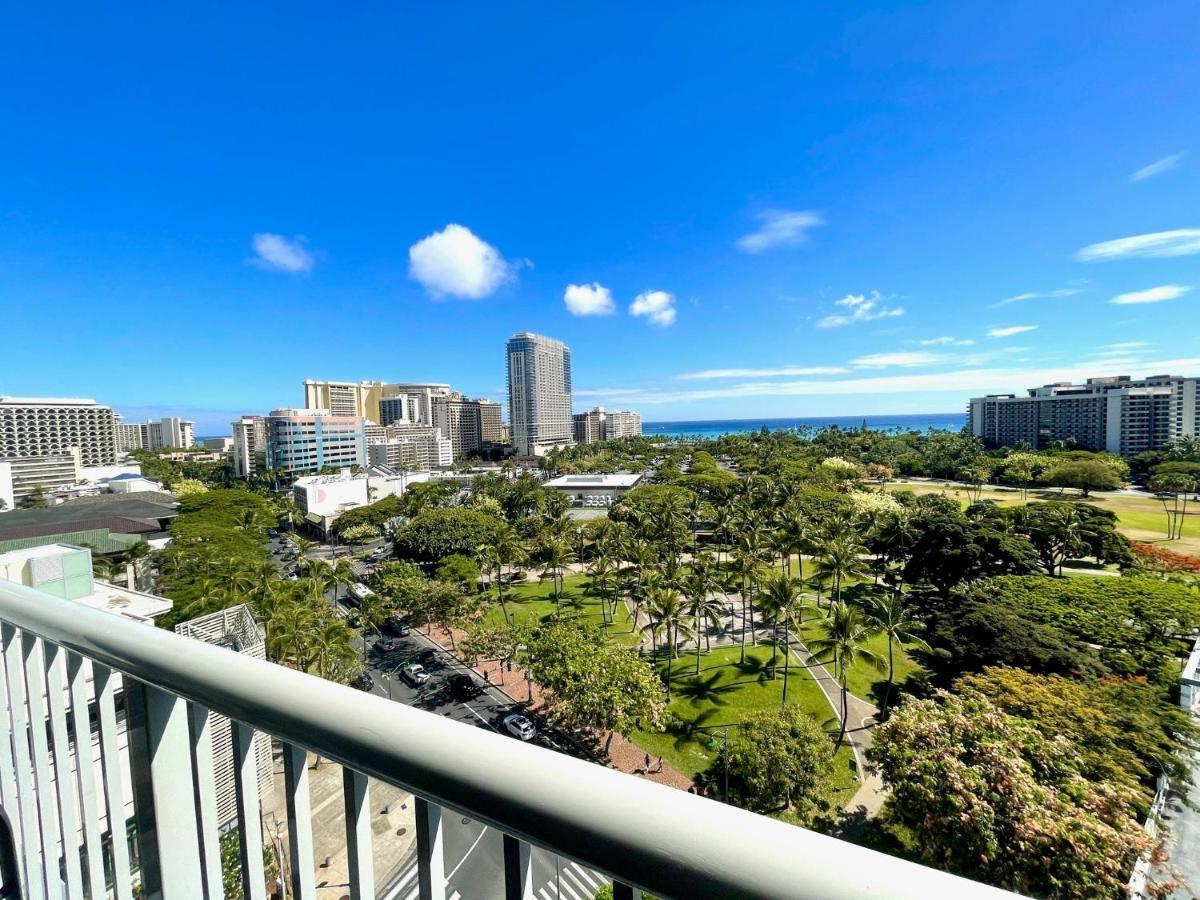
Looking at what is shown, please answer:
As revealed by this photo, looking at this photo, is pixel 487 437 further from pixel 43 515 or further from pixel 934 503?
pixel 934 503

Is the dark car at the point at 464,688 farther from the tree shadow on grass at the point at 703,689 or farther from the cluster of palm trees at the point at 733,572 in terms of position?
the tree shadow on grass at the point at 703,689

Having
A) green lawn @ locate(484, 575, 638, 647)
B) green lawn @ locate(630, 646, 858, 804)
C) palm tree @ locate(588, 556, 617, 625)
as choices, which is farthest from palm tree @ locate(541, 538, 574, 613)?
green lawn @ locate(630, 646, 858, 804)

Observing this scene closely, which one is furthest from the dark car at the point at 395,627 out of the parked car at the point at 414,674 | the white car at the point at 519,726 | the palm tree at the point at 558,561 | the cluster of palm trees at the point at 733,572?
the white car at the point at 519,726

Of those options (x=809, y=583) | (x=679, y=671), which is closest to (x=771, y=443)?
(x=809, y=583)

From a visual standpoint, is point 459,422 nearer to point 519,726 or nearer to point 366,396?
point 366,396

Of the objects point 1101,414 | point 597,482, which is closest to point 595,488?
point 597,482

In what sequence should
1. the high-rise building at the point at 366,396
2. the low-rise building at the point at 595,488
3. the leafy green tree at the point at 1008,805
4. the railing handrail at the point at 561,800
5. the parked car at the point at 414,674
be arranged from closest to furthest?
the railing handrail at the point at 561,800 → the leafy green tree at the point at 1008,805 → the parked car at the point at 414,674 → the low-rise building at the point at 595,488 → the high-rise building at the point at 366,396

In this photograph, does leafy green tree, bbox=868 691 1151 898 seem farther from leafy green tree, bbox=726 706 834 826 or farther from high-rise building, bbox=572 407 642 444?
high-rise building, bbox=572 407 642 444
